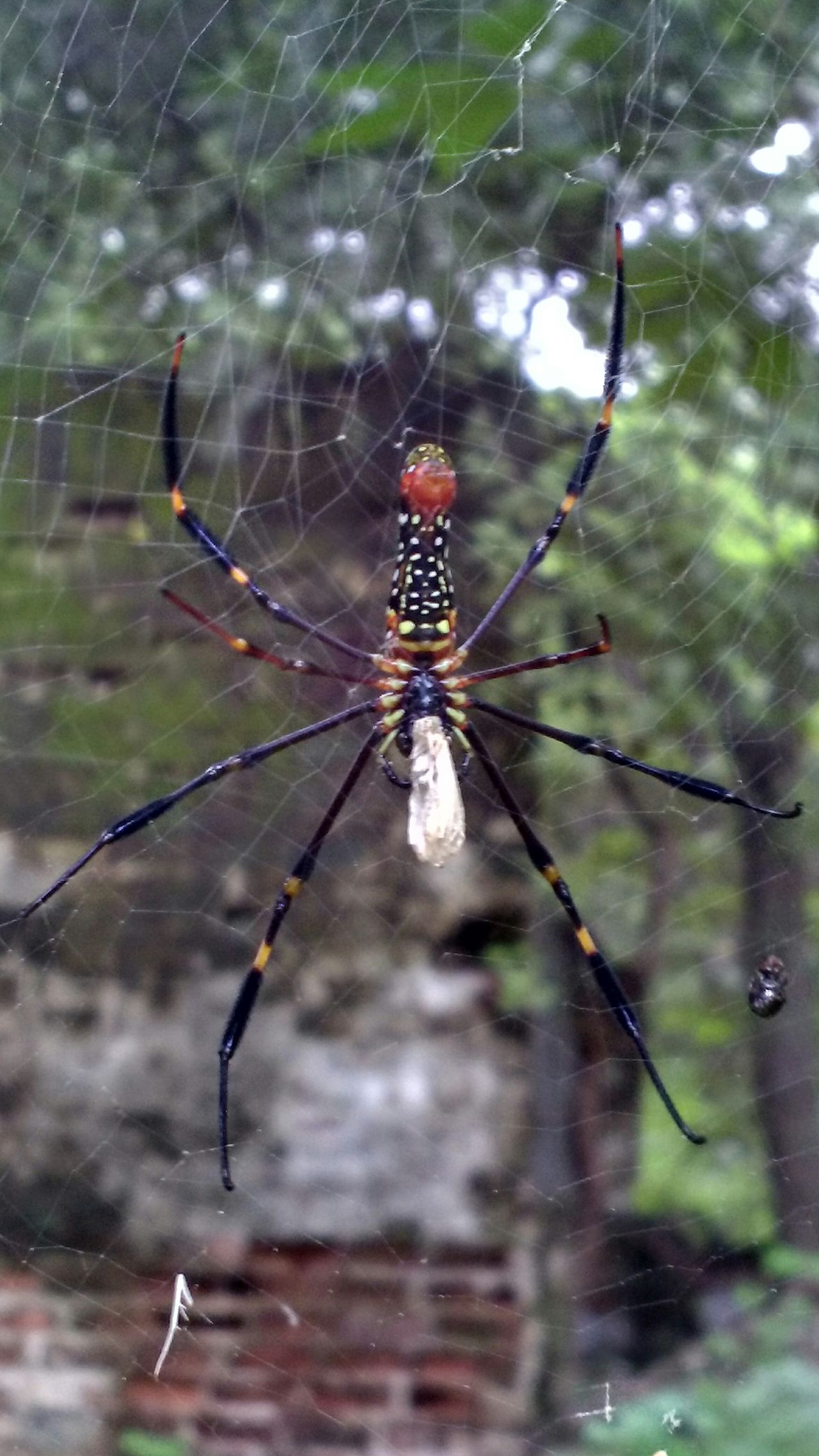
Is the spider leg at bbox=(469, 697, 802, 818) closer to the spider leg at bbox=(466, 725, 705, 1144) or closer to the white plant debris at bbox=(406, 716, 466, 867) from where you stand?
the spider leg at bbox=(466, 725, 705, 1144)

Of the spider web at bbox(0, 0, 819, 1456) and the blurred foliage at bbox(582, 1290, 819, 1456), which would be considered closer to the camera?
the blurred foliage at bbox(582, 1290, 819, 1456)

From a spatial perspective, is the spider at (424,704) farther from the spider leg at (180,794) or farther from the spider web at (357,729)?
the spider web at (357,729)

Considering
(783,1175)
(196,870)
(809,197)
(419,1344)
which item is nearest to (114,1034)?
(196,870)

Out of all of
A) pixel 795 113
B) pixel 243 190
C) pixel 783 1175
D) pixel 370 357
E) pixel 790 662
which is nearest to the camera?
pixel 795 113

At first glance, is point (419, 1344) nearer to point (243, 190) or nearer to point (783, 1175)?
point (783, 1175)

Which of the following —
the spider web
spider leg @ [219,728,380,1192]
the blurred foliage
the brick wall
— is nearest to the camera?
spider leg @ [219,728,380,1192]

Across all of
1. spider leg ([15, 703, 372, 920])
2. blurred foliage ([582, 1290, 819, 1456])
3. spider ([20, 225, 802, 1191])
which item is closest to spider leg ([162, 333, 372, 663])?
spider ([20, 225, 802, 1191])

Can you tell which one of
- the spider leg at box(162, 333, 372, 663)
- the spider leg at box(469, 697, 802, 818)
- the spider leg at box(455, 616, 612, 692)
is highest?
the spider leg at box(162, 333, 372, 663)

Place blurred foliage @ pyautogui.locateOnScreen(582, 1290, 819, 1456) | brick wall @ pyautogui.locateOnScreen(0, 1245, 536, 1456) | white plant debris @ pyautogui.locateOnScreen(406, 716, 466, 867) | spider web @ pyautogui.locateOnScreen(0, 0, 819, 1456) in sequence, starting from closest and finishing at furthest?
white plant debris @ pyautogui.locateOnScreen(406, 716, 466, 867) → blurred foliage @ pyautogui.locateOnScreen(582, 1290, 819, 1456) → spider web @ pyautogui.locateOnScreen(0, 0, 819, 1456) → brick wall @ pyautogui.locateOnScreen(0, 1245, 536, 1456)
